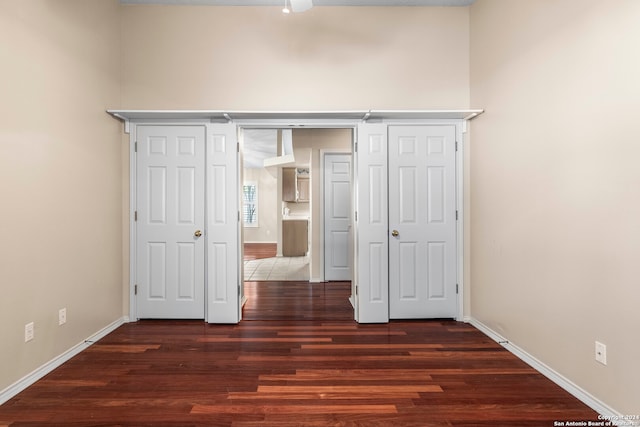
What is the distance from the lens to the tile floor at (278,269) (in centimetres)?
568

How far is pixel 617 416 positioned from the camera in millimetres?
1802

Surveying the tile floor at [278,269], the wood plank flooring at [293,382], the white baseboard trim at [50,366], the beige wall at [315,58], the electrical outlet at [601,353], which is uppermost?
the beige wall at [315,58]

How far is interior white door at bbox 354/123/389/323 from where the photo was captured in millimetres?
3350

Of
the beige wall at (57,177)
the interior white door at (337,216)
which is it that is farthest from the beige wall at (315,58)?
the interior white door at (337,216)

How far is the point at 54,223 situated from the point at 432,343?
3.32m

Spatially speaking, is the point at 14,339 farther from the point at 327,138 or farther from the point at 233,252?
the point at 327,138

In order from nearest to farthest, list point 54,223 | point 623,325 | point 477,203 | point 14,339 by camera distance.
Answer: point 623,325
point 14,339
point 54,223
point 477,203

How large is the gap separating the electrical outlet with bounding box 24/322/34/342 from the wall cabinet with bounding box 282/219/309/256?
601cm

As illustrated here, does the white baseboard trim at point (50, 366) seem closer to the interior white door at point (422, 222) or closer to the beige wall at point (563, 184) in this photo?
the interior white door at point (422, 222)

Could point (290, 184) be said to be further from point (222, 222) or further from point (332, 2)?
point (332, 2)

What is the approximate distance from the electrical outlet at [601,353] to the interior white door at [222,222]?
2.96 meters

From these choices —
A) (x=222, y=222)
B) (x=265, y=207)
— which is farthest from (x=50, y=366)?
(x=265, y=207)

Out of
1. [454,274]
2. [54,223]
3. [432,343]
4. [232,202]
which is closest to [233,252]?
[232,202]

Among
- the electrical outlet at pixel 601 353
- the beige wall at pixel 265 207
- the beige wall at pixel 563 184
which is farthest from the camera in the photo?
the beige wall at pixel 265 207
